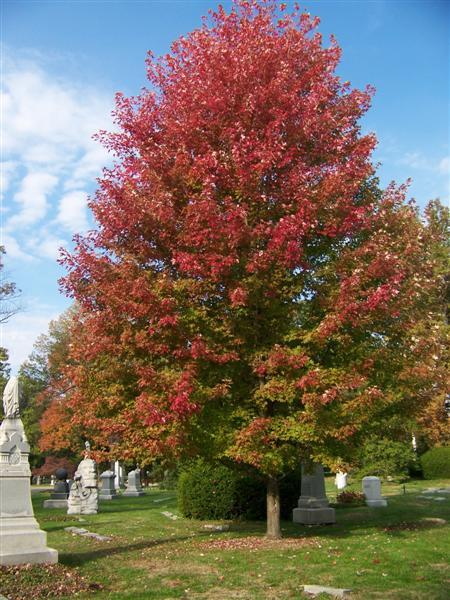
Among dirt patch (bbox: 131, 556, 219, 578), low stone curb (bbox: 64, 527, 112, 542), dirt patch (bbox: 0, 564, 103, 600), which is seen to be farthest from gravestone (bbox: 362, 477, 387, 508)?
dirt patch (bbox: 0, 564, 103, 600)

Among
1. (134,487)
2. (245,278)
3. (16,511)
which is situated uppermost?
(245,278)

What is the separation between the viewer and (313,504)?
47.0 ft

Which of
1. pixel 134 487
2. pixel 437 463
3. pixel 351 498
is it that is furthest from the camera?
pixel 134 487

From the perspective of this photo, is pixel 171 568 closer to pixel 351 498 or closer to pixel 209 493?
pixel 209 493

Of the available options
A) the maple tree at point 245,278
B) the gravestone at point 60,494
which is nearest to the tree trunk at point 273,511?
the maple tree at point 245,278

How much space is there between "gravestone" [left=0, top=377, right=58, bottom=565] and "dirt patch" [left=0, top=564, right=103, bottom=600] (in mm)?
253

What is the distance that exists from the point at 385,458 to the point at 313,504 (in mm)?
17293

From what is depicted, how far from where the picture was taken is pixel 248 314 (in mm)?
10828

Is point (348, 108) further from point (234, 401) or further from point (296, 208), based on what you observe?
point (234, 401)

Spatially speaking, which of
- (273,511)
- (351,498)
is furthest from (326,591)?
(351,498)

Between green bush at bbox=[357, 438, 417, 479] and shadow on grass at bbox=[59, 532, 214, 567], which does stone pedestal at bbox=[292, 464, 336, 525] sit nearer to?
shadow on grass at bbox=[59, 532, 214, 567]

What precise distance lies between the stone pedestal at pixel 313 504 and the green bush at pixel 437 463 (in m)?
19.0

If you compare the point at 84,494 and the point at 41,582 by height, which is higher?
the point at 41,582

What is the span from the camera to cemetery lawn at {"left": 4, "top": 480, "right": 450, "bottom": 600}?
722 centimetres
